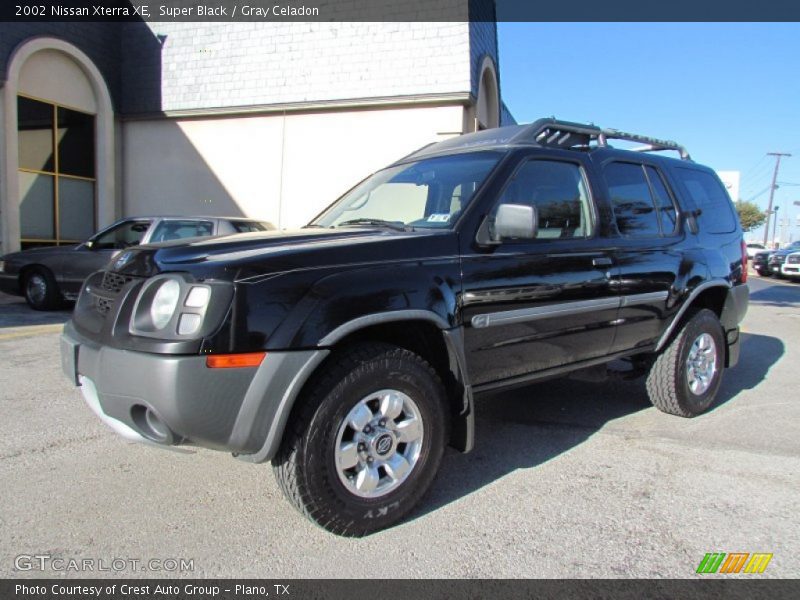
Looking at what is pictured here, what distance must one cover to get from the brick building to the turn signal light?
11.9m

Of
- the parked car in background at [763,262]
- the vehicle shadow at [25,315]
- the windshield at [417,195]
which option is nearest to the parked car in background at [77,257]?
the vehicle shadow at [25,315]

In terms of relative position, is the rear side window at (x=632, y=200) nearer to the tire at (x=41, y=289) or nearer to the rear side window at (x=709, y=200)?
the rear side window at (x=709, y=200)

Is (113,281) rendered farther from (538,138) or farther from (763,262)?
(763,262)

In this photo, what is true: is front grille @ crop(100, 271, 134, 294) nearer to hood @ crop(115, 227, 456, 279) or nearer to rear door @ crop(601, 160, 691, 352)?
hood @ crop(115, 227, 456, 279)

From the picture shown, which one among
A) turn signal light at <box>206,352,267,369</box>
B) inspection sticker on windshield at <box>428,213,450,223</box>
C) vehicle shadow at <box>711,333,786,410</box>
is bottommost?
vehicle shadow at <box>711,333,786,410</box>

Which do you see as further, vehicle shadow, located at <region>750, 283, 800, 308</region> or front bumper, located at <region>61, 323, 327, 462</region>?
Answer: vehicle shadow, located at <region>750, 283, 800, 308</region>

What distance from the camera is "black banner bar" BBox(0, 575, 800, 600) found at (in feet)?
7.76

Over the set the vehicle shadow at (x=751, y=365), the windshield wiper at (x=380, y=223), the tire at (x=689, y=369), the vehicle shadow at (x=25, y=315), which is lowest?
the vehicle shadow at (x=25, y=315)

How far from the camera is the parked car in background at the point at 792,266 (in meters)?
21.3

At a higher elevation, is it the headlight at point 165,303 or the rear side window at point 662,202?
the rear side window at point 662,202

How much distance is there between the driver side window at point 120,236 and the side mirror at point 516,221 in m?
7.51

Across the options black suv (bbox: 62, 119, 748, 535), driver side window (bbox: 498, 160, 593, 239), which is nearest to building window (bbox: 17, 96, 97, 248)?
black suv (bbox: 62, 119, 748, 535)

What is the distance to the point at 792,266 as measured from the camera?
844 inches

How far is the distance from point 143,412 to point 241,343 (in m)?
0.55
